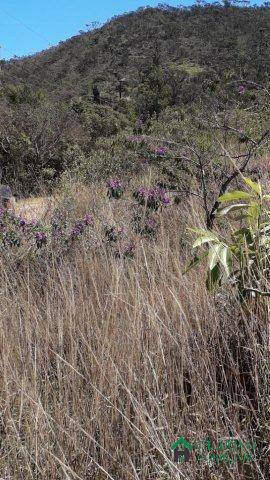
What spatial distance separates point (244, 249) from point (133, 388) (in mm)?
514

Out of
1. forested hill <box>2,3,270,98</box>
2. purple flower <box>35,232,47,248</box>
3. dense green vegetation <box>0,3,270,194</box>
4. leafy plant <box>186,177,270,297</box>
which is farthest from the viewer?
forested hill <box>2,3,270,98</box>

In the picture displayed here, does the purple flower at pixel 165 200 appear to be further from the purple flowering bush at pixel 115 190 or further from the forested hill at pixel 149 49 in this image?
the forested hill at pixel 149 49

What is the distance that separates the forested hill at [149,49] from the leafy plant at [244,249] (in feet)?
72.7

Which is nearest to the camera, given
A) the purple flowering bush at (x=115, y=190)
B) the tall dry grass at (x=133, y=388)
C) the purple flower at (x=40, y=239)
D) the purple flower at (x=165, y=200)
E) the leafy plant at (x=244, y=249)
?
the tall dry grass at (x=133, y=388)

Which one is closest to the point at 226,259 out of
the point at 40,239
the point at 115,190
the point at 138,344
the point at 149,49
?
the point at 138,344

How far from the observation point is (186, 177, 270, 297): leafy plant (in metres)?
1.37

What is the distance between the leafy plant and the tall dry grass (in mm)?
111

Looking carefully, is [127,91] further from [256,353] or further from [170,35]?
[256,353]

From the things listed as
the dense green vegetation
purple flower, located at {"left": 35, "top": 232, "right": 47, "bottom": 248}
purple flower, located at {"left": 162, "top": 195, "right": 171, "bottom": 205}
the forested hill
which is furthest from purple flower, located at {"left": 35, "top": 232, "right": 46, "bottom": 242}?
the forested hill

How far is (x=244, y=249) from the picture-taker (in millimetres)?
1504

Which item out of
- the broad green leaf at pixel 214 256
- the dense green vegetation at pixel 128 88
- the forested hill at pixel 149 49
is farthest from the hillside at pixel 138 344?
the forested hill at pixel 149 49

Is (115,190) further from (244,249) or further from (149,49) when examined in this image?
(149,49)

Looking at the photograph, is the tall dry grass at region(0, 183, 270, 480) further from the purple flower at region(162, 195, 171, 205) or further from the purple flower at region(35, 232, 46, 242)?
the purple flower at region(162, 195, 171, 205)

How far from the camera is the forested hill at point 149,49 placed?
27969mm
